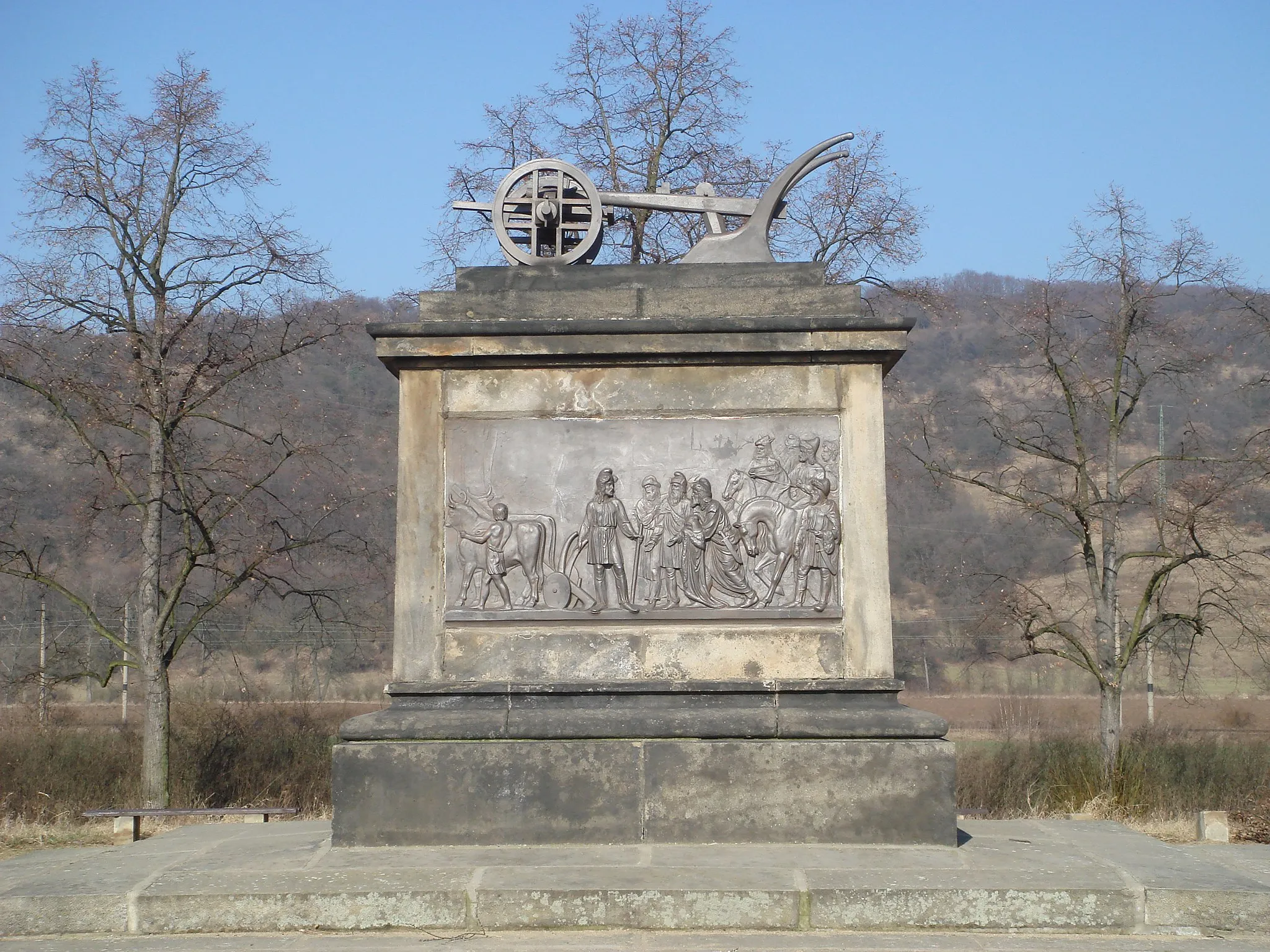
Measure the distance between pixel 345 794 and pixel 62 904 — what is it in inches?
71.9

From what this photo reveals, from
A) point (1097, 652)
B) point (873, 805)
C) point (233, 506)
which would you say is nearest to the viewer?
point (873, 805)

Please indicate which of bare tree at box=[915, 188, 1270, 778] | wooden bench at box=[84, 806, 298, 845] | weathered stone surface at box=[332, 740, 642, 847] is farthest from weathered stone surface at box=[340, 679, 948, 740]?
bare tree at box=[915, 188, 1270, 778]

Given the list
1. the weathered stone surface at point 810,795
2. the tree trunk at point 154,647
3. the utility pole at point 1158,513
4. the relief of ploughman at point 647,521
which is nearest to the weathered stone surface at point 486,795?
the weathered stone surface at point 810,795

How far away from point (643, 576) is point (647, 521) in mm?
389

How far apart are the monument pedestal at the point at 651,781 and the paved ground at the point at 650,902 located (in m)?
0.64

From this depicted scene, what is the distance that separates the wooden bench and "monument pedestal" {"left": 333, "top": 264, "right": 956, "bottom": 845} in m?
3.22

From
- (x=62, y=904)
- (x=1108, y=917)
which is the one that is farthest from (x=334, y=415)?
(x=1108, y=917)

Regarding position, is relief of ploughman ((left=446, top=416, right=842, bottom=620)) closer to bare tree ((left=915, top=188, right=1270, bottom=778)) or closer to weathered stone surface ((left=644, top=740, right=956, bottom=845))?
weathered stone surface ((left=644, top=740, right=956, bottom=845))

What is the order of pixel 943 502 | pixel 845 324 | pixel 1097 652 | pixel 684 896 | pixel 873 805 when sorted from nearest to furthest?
pixel 684 896 → pixel 873 805 → pixel 845 324 → pixel 1097 652 → pixel 943 502

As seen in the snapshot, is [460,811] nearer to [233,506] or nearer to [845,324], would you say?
[845,324]

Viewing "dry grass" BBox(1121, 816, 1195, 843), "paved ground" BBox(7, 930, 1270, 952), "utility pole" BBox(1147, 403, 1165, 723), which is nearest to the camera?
"paved ground" BBox(7, 930, 1270, 952)

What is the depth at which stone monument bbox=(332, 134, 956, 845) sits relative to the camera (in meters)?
8.73

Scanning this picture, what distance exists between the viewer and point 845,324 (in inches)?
366

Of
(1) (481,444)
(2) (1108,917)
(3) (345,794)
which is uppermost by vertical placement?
(1) (481,444)
